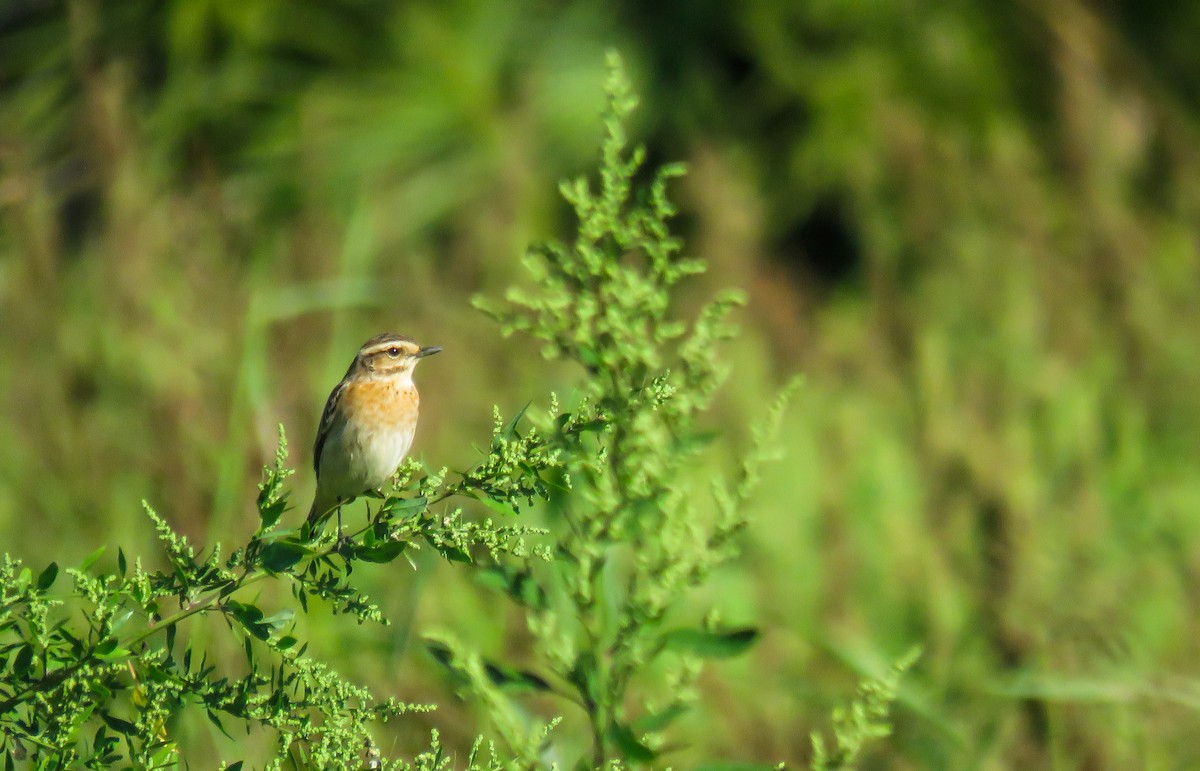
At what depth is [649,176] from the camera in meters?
7.52

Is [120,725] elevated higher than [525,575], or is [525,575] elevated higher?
[120,725]

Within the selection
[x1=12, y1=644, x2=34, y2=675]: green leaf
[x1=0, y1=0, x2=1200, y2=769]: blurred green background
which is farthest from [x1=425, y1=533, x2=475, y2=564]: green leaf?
[x1=0, y1=0, x2=1200, y2=769]: blurred green background

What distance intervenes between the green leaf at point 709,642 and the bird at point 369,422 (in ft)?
3.90

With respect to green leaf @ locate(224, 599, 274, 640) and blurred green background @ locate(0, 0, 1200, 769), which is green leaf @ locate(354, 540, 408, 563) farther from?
blurred green background @ locate(0, 0, 1200, 769)

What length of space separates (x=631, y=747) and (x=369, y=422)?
155 centimetres

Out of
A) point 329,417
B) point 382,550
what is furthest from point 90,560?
point 329,417

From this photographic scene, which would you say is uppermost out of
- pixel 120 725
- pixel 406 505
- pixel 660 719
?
pixel 406 505

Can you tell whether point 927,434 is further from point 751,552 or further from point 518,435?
point 518,435

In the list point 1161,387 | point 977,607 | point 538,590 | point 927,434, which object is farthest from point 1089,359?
point 538,590

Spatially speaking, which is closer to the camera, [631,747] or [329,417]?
[631,747]

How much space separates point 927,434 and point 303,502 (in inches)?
76.7

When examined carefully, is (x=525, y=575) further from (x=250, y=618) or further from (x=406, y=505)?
(x=250, y=618)

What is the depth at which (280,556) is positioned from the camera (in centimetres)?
140

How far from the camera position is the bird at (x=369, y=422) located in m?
2.90
